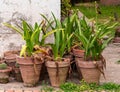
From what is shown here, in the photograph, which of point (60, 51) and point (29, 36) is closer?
point (29, 36)

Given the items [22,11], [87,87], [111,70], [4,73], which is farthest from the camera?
[111,70]

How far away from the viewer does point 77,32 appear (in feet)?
23.9

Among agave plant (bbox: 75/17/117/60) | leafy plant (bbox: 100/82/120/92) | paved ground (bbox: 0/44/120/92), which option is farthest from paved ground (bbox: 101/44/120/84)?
agave plant (bbox: 75/17/117/60)

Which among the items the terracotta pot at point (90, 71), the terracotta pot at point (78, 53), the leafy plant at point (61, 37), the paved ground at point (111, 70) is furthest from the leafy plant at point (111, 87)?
the leafy plant at point (61, 37)

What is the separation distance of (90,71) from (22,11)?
5.13ft

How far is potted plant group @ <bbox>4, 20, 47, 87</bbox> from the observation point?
688 centimetres

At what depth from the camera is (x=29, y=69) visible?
689 cm

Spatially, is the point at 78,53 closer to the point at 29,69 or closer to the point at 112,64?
the point at 29,69

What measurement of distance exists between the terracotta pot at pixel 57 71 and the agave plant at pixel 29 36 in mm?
348

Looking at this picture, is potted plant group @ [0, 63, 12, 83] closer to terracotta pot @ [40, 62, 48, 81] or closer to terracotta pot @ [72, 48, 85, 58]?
terracotta pot @ [40, 62, 48, 81]

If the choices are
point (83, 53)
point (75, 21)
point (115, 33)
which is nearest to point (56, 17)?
point (75, 21)

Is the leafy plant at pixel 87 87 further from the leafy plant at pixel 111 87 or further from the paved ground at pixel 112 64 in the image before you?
the paved ground at pixel 112 64

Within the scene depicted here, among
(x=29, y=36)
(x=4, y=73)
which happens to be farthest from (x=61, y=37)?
(x=4, y=73)

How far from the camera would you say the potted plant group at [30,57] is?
6879mm
